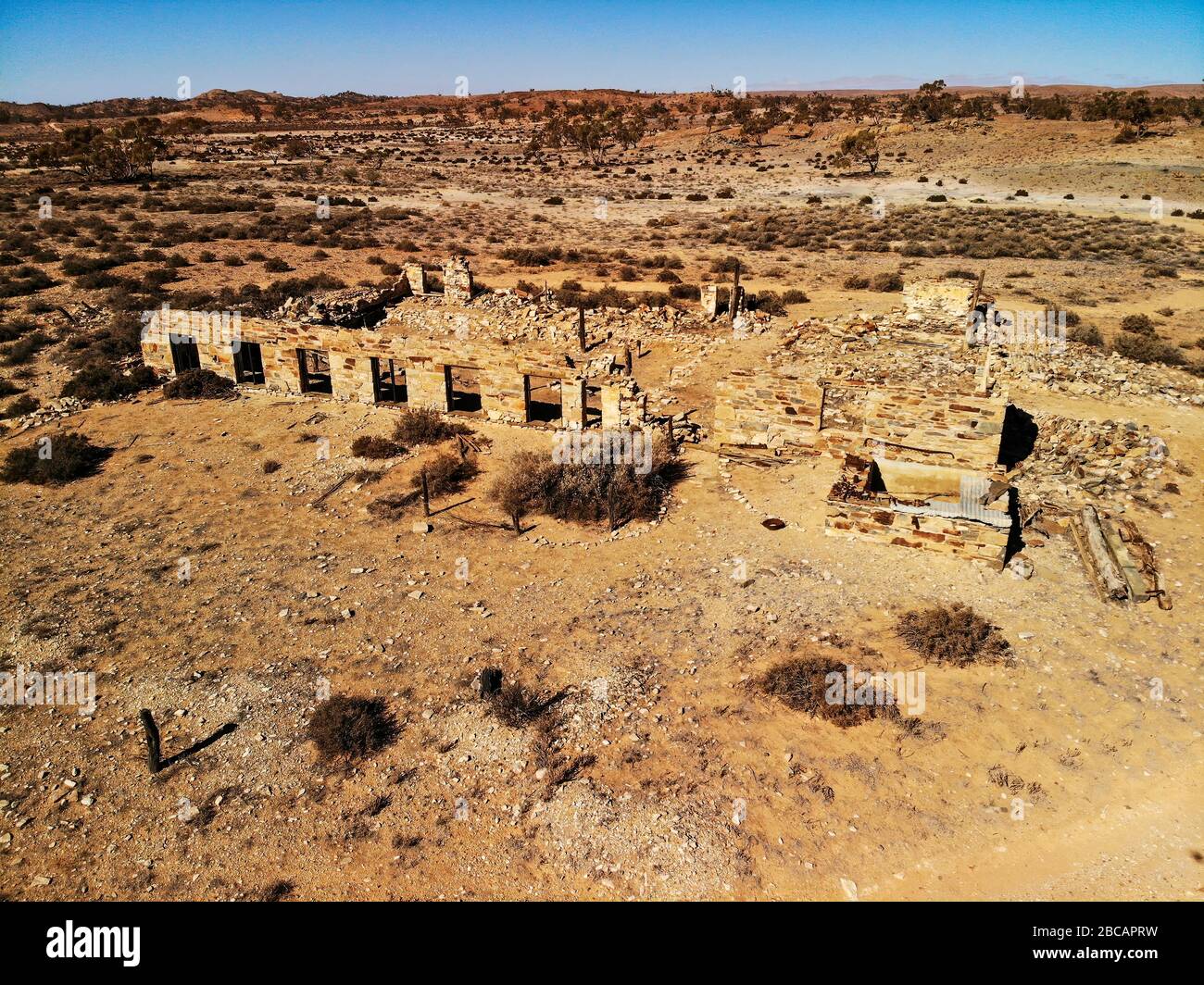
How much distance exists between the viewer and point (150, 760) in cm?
724

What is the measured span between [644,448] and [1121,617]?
763 centimetres

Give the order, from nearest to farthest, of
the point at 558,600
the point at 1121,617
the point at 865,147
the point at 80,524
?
1. the point at 1121,617
2. the point at 558,600
3. the point at 80,524
4. the point at 865,147

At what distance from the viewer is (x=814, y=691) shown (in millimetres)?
8008

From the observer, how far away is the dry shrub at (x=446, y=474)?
12.7m

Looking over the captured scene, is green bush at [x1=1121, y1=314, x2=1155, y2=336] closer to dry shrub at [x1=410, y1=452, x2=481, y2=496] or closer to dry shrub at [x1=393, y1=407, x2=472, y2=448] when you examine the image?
dry shrub at [x1=393, y1=407, x2=472, y2=448]

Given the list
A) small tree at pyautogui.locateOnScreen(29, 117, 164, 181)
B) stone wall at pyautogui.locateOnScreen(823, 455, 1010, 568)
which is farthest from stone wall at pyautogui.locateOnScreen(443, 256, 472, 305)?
Answer: small tree at pyautogui.locateOnScreen(29, 117, 164, 181)

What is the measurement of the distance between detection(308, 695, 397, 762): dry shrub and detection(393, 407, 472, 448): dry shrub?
24.1 ft

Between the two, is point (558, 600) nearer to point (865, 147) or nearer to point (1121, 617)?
point (1121, 617)

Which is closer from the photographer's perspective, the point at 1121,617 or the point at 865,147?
the point at 1121,617

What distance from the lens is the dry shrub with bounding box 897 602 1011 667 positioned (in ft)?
27.9

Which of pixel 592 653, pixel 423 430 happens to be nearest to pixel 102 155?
pixel 423 430

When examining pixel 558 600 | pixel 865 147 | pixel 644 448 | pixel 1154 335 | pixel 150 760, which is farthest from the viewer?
pixel 865 147
